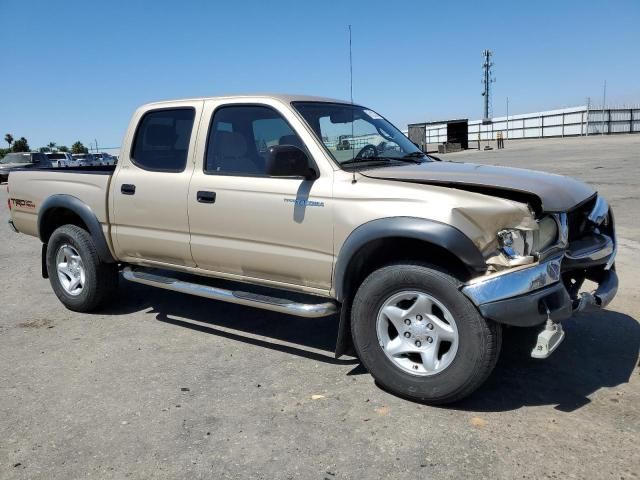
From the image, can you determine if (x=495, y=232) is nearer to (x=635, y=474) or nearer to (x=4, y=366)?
(x=635, y=474)

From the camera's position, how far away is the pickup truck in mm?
3154

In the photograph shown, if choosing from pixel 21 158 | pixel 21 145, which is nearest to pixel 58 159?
pixel 21 158

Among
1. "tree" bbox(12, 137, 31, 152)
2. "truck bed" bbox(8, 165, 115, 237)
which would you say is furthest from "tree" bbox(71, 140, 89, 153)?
"truck bed" bbox(8, 165, 115, 237)

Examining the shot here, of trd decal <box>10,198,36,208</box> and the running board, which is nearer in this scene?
the running board

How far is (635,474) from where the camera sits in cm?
266

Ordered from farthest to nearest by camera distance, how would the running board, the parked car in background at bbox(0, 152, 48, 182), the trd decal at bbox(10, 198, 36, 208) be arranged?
the parked car in background at bbox(0, 152, 48, 182), the trd decal at bbox(10, 198, 36, 208), the running board

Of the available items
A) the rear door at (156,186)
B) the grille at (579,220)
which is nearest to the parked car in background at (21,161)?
the rear door at (156,186)

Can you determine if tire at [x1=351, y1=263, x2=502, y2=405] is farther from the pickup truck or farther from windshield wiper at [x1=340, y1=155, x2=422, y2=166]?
windshield wiper at [x1=340, y1=155, x2=422, y2=166]

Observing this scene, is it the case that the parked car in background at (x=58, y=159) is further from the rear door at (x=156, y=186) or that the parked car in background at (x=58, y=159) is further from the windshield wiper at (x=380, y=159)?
the windshield wiper at (x=380, y=159)

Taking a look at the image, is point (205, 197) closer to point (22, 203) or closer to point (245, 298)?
point (245, 298)

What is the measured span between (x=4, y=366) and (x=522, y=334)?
13.3 feet

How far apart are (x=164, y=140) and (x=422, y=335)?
112 inches

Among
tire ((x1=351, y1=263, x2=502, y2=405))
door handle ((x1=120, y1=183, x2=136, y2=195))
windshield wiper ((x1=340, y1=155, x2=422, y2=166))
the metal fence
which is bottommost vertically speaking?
tire ((x1=351, y1=263, x2=502, y2=405))

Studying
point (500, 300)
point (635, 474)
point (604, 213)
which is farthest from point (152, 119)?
point (635, 474)
